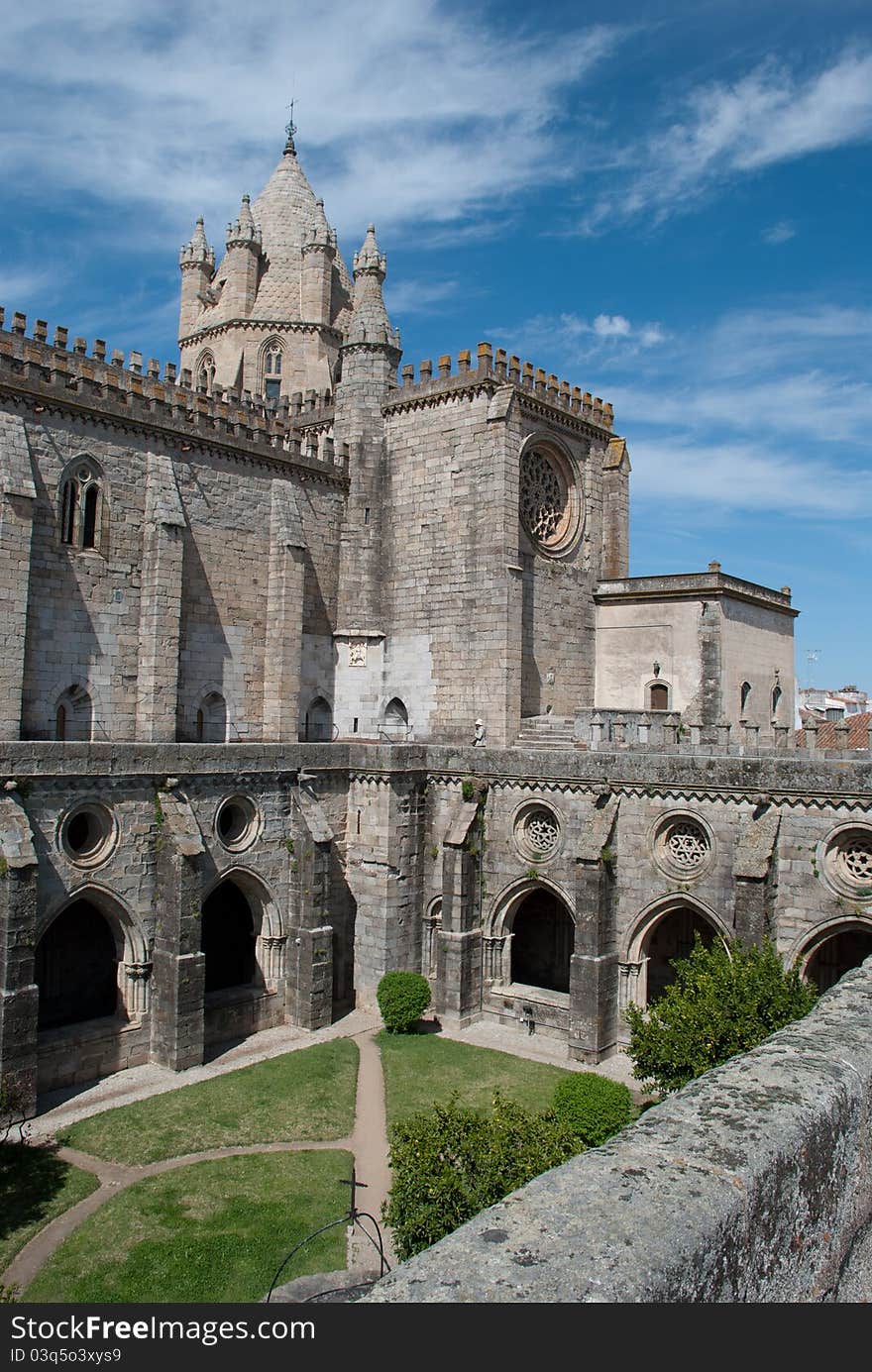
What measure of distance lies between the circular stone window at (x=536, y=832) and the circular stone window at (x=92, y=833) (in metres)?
9.76

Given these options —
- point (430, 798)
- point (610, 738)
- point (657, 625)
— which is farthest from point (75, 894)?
point (657, 625)

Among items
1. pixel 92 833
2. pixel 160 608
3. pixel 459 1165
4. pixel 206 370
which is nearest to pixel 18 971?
pixel 92 833

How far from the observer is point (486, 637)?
95.0ft

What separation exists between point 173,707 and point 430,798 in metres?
7.19

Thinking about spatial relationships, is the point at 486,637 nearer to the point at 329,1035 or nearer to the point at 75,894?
the point at 329,1035

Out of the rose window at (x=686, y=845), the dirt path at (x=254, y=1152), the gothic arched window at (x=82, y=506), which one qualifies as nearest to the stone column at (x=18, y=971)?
the dirt path at (x=254, y=1152)

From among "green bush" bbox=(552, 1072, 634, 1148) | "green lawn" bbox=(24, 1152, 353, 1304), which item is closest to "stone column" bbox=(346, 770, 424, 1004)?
"green lawn" bbox=(24, 1152, 353, 1304)

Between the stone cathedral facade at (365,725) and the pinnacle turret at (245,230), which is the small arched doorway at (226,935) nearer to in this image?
the stone cathedral facade at (365,725)

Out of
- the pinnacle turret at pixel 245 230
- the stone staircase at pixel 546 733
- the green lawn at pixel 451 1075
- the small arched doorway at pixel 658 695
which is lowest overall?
the green lawn at pixel 451 1075

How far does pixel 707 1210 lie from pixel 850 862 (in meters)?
16.6

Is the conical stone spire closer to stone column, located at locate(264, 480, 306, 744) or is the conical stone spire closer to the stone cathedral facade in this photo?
the stone cathedral facade

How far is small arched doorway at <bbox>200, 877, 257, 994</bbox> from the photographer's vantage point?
26.3 m

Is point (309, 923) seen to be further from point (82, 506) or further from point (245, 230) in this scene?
point (245, 230)

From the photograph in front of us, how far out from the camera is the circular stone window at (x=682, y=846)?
22000 mm
